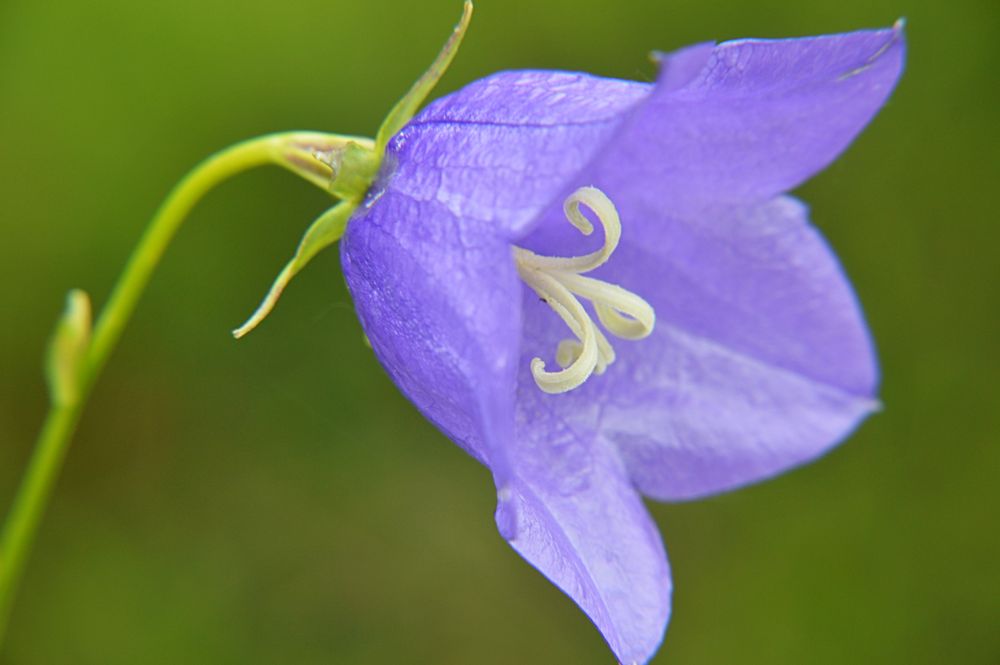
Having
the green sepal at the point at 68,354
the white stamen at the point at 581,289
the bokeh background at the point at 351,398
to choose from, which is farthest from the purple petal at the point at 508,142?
the bokeh background at the point at 351,398

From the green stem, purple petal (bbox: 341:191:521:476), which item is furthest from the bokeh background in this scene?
purple petal (bbox: 341:191:521:476)

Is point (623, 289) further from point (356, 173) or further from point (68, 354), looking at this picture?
point (68, 354)

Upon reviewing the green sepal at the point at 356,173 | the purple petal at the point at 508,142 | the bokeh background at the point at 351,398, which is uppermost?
the purple petal at the point at 508,142

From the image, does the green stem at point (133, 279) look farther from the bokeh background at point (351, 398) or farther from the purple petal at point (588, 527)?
the bokeh background at point (351, 398)

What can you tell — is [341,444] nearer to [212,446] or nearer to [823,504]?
[212,446]

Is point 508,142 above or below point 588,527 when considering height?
above

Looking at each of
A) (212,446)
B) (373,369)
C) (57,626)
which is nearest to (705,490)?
(373,369)

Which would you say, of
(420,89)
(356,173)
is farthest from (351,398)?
(420,89)
